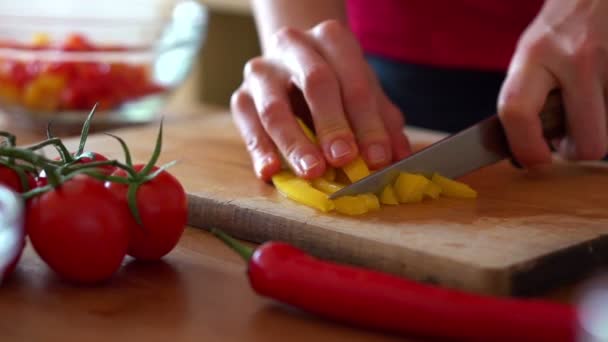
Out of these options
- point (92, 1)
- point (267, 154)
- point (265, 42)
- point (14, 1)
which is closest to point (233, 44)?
point (92, 1)

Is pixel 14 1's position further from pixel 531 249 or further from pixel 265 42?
pixel 531 249

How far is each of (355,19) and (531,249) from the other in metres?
1.11

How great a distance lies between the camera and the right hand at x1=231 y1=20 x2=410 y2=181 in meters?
1.37

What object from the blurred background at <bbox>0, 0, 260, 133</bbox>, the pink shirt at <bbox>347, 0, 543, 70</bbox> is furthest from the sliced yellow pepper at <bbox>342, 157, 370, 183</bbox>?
the blurred background at <bbox>0, 0, 260, 133</bbox>

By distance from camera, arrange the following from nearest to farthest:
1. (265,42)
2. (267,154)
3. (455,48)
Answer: (267,154) < (265,42) < (455,48)

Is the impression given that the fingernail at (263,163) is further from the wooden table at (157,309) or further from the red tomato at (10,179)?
the red tomato at (10,179)

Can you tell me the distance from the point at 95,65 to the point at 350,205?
3.95 feet

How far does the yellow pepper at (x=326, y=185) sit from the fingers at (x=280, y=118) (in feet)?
0.03

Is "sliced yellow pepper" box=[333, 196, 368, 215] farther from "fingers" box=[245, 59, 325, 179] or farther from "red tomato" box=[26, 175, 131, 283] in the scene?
"red tomato" box=[26, 175, 131, 283]

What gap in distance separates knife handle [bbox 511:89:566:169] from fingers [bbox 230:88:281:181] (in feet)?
1.41

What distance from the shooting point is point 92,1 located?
11.9 ft

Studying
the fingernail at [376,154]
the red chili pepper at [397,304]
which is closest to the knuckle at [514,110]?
the fingernail at [376,154]

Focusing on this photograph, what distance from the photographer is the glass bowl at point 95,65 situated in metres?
2.11

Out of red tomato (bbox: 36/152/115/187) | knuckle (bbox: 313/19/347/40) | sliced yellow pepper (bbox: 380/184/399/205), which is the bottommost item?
sliced yellow pepper (bbox: 380/184/399/205)
